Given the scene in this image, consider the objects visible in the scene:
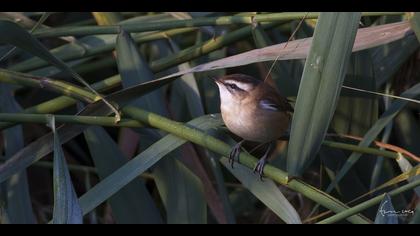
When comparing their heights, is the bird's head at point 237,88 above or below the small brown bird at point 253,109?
above

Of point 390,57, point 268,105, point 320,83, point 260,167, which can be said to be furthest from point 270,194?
point 390,57

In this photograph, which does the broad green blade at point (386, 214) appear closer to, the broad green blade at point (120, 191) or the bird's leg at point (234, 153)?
the bird's leg at point (234, 153)

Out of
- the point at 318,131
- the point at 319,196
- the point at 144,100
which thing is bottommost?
the point at 319,196

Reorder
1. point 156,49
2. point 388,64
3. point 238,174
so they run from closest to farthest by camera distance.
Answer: point 238,174 → point 388,64 → point 156,49

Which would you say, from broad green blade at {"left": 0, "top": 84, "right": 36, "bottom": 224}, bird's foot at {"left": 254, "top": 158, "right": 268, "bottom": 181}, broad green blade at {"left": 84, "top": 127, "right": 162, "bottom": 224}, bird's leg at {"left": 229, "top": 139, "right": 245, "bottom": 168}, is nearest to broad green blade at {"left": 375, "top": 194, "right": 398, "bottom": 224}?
bird's foot at {"left": 254, "top": 158, "right": 268, "bottom": 181}

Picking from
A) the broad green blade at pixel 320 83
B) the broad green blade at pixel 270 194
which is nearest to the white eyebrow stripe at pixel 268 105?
the broad green blade at pixel 270 194

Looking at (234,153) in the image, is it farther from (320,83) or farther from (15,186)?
(15,186)

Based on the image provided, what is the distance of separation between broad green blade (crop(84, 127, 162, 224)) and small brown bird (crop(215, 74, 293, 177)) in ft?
1.48

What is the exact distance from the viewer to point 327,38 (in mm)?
1873

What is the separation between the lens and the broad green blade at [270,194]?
6.88ft

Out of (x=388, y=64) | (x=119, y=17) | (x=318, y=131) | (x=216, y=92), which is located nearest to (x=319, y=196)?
(x=318, y=131)

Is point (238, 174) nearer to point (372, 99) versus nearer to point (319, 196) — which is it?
point (319, 196)

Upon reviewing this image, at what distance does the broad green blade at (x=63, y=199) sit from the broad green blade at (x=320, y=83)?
1.98 feet
